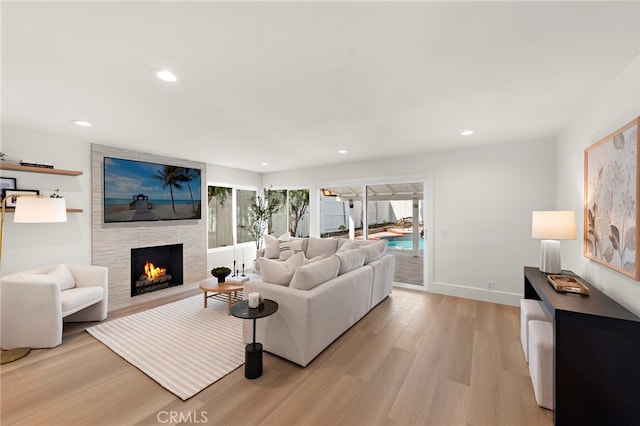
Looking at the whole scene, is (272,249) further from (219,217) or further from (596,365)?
(596,365)

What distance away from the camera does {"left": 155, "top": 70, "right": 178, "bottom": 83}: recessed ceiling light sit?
1.93 metres

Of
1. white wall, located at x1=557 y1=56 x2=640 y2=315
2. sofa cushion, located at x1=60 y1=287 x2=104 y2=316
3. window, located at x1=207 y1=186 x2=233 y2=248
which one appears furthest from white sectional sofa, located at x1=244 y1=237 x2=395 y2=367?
window, located at x1=207 y1=186 x2=233 y2=248

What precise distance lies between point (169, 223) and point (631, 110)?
233 inches

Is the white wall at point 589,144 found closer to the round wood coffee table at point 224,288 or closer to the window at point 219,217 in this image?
the round wood coffee table at point 224,288

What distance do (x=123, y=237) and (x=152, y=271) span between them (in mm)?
795

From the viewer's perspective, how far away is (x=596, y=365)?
1.67 meters

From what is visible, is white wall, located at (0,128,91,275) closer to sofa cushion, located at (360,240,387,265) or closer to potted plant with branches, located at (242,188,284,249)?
potted plant with branches, located at (242,188,284,249)

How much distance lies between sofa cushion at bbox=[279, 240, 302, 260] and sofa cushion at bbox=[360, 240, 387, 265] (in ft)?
5.88

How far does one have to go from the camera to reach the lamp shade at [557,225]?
99.0 inches

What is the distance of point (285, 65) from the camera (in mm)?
1842

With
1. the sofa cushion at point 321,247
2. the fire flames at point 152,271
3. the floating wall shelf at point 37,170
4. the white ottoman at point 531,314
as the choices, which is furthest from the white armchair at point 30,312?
the white ottoman at point 531,314

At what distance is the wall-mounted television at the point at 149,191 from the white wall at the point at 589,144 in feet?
19.0

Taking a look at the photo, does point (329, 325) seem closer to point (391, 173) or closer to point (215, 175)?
point (391, 173)

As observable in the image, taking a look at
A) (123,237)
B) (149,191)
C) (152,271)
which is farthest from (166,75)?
(152,271)
